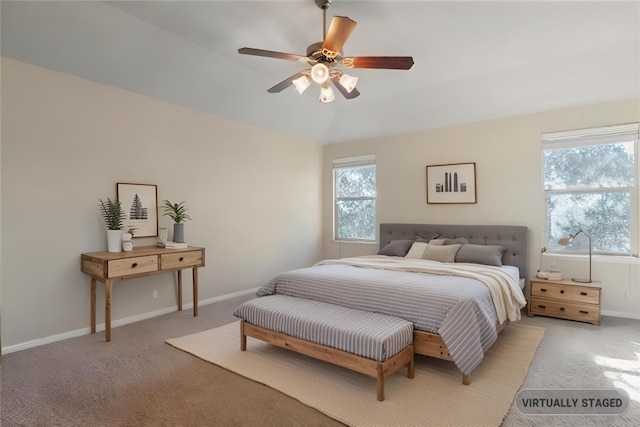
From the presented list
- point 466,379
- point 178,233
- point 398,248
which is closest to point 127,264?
point 178,233

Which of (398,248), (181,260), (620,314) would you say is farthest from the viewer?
(398,248)

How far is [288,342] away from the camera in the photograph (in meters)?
2.82

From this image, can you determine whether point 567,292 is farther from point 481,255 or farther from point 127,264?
point 127,264

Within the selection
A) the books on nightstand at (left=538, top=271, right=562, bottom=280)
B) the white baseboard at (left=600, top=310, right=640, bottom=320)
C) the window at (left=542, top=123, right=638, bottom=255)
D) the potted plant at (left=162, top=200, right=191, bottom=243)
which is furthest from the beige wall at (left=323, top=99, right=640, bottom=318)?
the potted plant at (left=162, top=200, right=191, bottom=243)

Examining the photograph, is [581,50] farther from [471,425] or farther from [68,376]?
[68,376]

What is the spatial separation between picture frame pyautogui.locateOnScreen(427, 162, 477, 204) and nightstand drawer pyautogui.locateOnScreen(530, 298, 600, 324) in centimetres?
158

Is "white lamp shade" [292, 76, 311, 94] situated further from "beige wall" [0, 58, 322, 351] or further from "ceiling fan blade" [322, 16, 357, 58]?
"beige wall" [0, 58, 322, 351]

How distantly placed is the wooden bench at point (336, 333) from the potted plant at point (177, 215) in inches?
57.2

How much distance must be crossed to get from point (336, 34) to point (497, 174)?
337cm

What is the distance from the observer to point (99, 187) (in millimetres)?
3678

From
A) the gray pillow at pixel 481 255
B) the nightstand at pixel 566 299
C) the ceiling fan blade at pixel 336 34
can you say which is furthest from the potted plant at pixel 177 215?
the nightstand at pixel 566 299

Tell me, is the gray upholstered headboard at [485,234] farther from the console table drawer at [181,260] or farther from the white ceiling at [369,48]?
the console table drawer at [181,260]

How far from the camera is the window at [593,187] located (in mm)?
4039

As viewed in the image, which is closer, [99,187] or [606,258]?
[99,187]
